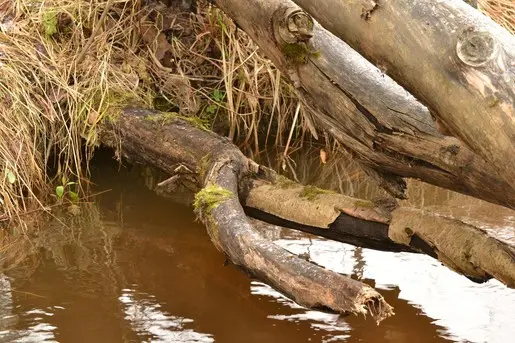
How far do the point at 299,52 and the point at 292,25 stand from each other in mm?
119

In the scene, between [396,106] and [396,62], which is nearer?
[396,62]

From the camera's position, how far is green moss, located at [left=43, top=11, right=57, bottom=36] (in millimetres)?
4473

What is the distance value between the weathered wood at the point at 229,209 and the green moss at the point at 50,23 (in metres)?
0.72

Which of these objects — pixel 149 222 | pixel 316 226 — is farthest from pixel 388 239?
pixel 149 222

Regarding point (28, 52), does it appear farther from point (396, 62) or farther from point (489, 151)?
point (489, 151)

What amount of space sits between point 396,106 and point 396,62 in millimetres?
509

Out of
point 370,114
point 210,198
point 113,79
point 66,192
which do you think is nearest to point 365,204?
point 370,114

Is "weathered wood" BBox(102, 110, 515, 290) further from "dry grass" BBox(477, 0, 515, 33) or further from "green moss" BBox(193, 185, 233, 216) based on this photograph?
"dry grass" BBox(477, 0, 515, 33)

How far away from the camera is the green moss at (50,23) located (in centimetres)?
447

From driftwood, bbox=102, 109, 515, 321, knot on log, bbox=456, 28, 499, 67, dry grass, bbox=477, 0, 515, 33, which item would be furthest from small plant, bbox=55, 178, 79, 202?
dry grass, bbox=477, 0, 515, 33

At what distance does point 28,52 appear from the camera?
429cm

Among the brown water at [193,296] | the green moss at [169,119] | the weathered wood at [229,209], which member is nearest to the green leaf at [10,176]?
the brown water at [193,296]

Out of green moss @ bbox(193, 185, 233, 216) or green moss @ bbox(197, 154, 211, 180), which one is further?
green moss @ bbox(197, 154, 211, 180)

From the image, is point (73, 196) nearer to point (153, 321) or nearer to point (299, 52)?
point (153, 321)
